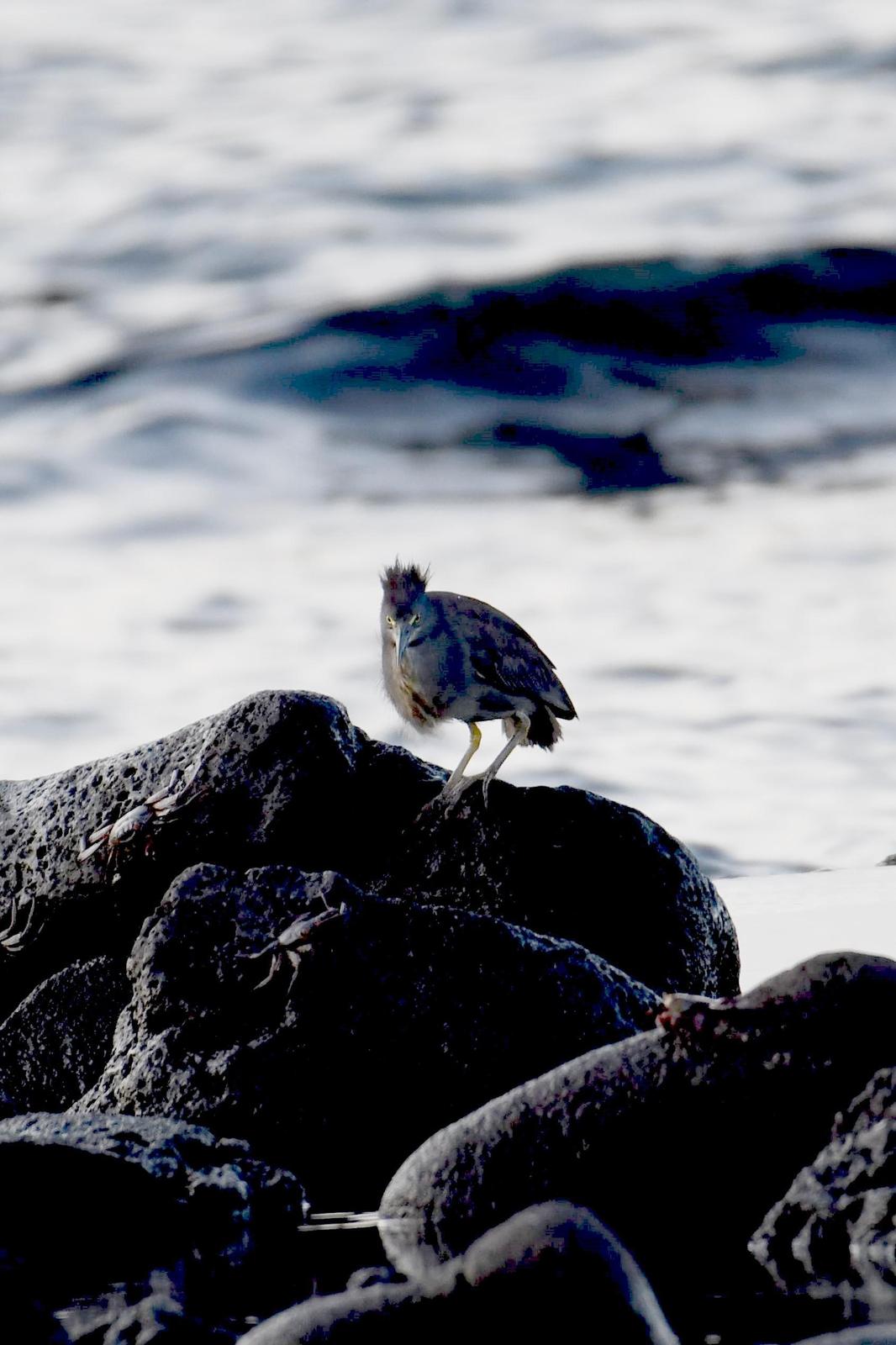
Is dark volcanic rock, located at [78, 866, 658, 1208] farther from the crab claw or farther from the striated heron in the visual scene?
the crab claw

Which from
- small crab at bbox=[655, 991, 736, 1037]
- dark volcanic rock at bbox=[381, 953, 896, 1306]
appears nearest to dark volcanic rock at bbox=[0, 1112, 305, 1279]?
dark volcanic rock at bbox=[381, 953, 896, 1306]

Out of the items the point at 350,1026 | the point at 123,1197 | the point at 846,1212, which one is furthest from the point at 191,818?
the point at 846,1212

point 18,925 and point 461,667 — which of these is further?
point 18,925

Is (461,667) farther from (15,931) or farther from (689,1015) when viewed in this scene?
(15,931)

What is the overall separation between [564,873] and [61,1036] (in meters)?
2.09

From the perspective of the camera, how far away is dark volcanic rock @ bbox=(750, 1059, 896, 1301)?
12.8ft

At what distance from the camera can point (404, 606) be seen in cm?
609

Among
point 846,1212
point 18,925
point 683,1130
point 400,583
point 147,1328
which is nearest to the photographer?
point 147,1328

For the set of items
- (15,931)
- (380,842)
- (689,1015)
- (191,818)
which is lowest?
(689,1015)

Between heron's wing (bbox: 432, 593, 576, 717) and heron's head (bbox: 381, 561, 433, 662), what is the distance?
172mm

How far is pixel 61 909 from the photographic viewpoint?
22.9ft

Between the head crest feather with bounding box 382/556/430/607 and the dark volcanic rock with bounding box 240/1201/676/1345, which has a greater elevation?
the head crest feather with bounding box 382/556/430/607

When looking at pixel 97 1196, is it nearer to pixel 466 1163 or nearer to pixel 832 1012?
pixel 466 1163

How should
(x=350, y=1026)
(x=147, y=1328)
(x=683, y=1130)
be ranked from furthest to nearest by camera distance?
(x=350, y=1026)
(x=683, y=1130)
(x=147, y=1328)
